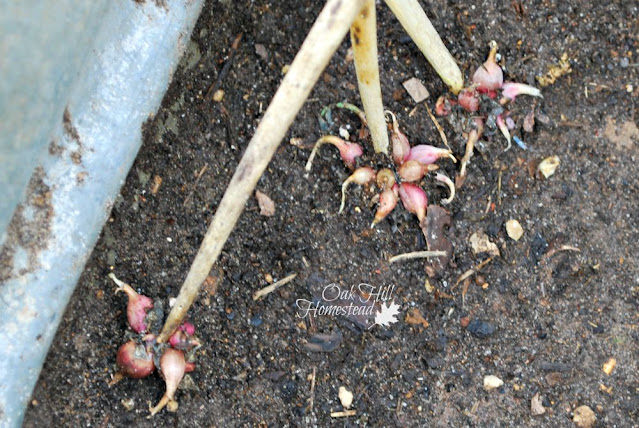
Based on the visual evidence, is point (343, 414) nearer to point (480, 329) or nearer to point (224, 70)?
point (480, 329)

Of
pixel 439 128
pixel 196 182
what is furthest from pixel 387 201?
pixel 196 182

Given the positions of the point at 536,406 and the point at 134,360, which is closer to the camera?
the point at 134,360

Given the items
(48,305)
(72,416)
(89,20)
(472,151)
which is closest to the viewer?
(89,20)

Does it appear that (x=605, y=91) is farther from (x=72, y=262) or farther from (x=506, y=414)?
(x=72, y=262)

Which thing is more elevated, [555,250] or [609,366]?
[555,250]

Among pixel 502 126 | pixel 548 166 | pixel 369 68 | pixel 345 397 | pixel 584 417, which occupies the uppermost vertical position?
pixel 369 68

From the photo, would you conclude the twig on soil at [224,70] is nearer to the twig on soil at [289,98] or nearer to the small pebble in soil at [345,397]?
the twig on soil at [289,98]

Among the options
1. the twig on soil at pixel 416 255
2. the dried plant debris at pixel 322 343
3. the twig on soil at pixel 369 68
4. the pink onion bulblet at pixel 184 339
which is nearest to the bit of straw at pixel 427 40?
the twig on soil at pixel 369 68

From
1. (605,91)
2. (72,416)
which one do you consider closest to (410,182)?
(605,91)
